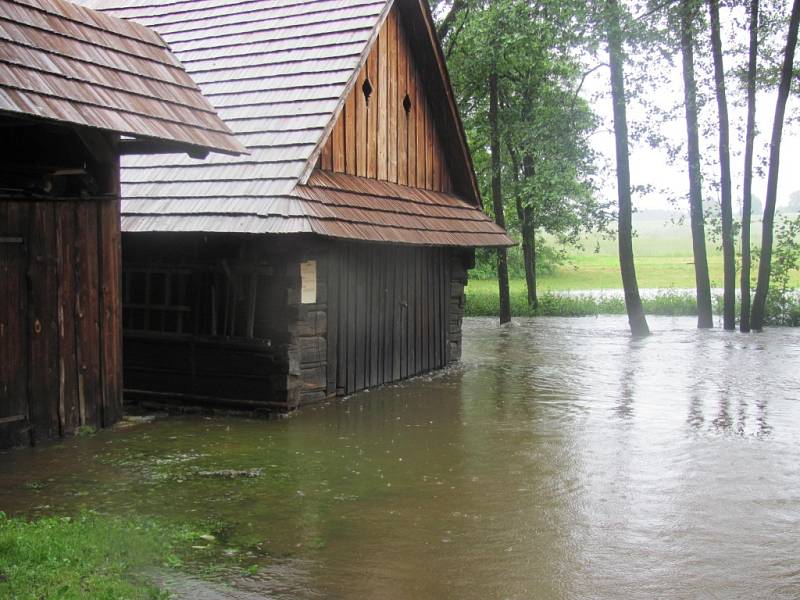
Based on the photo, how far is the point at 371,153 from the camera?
43.4 feet

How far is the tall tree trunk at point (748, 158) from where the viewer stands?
22281 mm

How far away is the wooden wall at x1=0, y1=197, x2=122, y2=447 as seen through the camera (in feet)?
26.6

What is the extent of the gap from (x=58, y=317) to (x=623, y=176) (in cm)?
1727

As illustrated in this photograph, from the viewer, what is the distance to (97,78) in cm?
844

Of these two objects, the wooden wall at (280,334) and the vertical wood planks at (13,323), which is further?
the wooden wall at (280,334)

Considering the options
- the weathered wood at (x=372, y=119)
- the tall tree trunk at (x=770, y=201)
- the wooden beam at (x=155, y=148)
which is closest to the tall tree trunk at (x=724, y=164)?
the tall tree trunk at (x=770, y=201)

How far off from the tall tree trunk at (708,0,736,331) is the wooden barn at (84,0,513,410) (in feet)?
36.4

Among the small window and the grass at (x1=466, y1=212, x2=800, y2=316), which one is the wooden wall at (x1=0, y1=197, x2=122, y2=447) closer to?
the small window

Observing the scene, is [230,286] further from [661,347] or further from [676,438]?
[661,347]

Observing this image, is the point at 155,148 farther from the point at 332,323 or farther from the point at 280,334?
the point at 332,323

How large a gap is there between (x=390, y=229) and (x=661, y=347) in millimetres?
9449

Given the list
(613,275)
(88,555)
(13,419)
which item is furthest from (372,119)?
(613,275)

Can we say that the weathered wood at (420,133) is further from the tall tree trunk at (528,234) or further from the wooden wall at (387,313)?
the tall tree trunk at (528,234)

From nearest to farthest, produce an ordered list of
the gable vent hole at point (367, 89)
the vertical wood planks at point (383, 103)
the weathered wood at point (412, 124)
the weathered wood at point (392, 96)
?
1. the gable vent hole at point (367, 89)
2. the vertical wood planks at point (383, 103)
3. the weathered wood at point (392, 96)
4. the weathered wood at point (412, 124)
